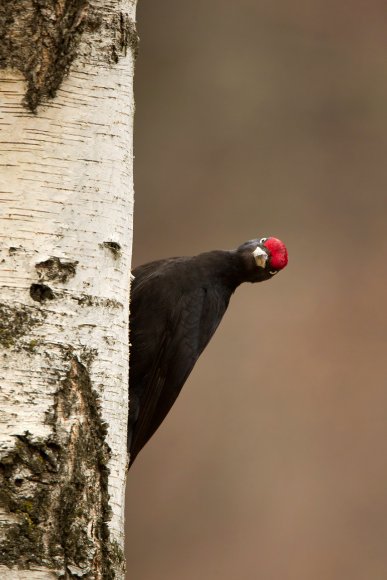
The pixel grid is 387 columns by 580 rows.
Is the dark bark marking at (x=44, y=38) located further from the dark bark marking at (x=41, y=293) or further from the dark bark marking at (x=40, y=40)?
the dark bark marking at (x=41, y=293)

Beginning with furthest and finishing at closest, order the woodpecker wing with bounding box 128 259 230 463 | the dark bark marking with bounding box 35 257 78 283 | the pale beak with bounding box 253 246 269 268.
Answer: the pale beak with bounding box 253 246 269 268
the woodpecker wing with bounding box 128 259 230 463
the dark bark marking with bounding box 35 257 78 283

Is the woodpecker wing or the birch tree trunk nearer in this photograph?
the birch tree trunk

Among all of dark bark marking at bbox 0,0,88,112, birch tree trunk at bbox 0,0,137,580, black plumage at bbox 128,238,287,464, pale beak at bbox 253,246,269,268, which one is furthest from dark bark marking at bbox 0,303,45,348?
pale beak at bbox 253,246,269,268

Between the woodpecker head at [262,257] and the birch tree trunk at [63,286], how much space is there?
1.32m

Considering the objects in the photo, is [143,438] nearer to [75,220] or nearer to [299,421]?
[75,220]

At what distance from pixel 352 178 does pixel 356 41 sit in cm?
71

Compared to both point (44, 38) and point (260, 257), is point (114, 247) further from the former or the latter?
point (260, 257)

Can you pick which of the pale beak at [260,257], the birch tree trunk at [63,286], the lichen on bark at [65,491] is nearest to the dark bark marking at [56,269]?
the birch tree trunk at [63,286]

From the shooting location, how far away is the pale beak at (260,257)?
2965 millimetres

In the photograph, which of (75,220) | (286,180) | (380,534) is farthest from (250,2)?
(75,220)

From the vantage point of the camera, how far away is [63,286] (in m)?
1.54

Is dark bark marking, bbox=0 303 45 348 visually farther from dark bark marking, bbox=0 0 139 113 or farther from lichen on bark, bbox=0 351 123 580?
dark bark marking, bbox=0 0 139 113

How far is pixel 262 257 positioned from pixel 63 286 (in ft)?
4.83

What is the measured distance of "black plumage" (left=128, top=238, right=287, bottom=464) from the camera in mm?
2742
